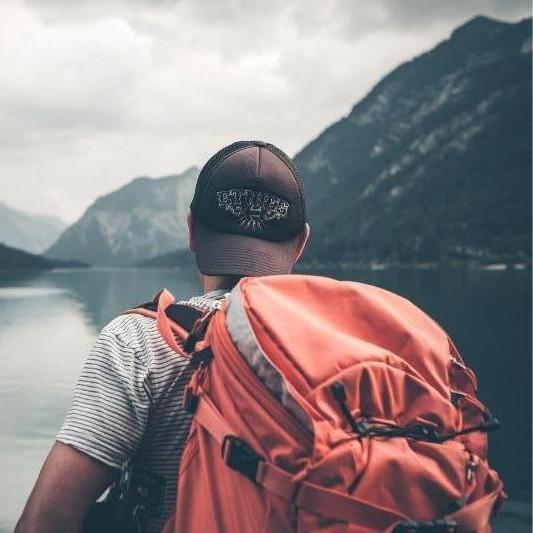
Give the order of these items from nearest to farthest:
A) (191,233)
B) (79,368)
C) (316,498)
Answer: (316,498), (191,233), (79,368)

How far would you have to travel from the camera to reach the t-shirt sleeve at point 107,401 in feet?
6.61

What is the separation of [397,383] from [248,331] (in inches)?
15.7

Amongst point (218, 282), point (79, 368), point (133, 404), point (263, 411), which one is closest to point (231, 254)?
point (218, 282)

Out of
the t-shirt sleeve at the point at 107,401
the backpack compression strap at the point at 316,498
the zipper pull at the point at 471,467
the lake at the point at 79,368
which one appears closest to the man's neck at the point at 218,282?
the t-shirt sleeve at the point at 107,401

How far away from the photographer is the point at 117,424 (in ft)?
6.74

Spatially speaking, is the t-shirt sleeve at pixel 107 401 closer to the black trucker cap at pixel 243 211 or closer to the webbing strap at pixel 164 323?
the webbing strap at pixel 164 323

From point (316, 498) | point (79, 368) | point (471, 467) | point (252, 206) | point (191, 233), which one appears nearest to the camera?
point (316, 498)

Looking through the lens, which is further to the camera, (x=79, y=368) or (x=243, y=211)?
(x=79, y=368)

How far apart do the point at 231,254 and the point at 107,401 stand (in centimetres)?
59

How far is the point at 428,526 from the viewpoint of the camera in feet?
5.85

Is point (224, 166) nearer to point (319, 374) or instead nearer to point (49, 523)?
point (319, 374)

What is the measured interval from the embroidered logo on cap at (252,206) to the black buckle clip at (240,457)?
2.45 feet

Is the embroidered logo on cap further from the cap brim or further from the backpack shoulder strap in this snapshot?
the backpack shoulder strap

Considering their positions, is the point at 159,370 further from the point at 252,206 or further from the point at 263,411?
the point at 252,206
